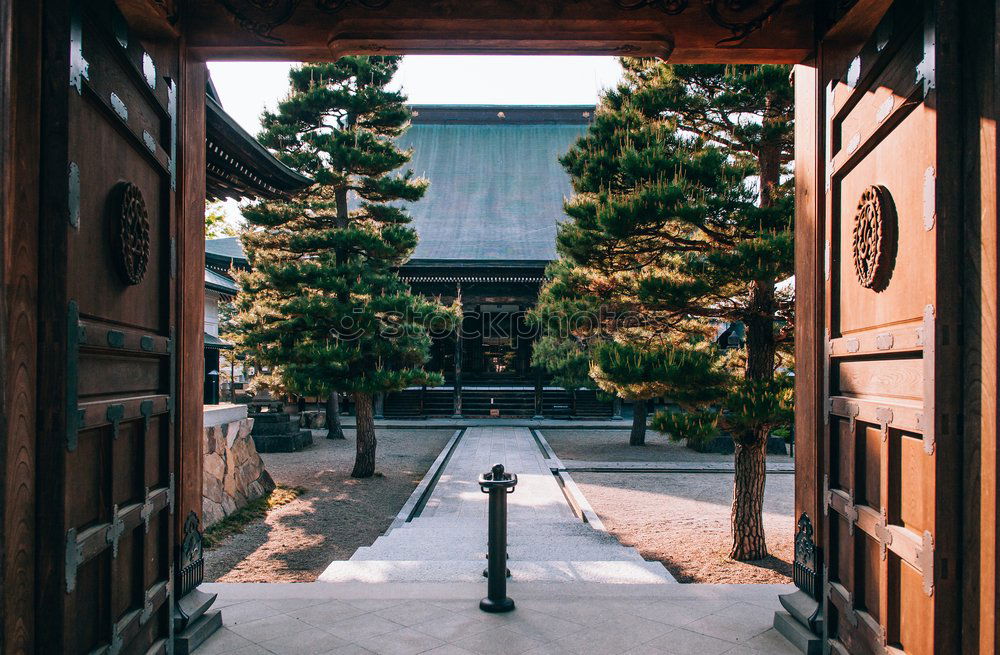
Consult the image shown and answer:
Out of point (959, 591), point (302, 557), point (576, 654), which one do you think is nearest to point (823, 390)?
point (959, 591)

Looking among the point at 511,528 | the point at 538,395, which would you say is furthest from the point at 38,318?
the point at 538,395

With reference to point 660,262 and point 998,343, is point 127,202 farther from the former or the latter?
point 660,262

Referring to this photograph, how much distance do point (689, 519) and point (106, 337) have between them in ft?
21.2

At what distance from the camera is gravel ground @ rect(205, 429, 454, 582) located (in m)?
5.59

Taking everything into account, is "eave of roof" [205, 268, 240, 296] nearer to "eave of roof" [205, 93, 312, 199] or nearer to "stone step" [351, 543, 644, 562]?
"eave of roof" [205, 93, 312, 199]

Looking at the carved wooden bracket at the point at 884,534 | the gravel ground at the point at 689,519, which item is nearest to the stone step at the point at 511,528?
the gravel ground at the point at 689,519

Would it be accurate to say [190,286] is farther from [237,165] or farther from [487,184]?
[487,184]

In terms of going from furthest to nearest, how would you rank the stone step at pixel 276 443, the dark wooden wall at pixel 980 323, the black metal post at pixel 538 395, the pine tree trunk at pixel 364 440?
the black metal post at pixel 538 395
the stone step at pixel 276 443
the pine tree trunk at pixel 364 440
the dark wooden wall at pixel 980 323

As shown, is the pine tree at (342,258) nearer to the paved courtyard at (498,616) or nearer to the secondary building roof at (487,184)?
the paved courtyard at (498,616)

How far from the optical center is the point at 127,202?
2295 millimetres

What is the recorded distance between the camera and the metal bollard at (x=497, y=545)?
11.0 feet

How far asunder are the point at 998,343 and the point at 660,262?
443 centimetres

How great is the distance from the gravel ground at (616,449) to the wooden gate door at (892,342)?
28.3 feet

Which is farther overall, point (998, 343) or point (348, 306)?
point (348, 306)
